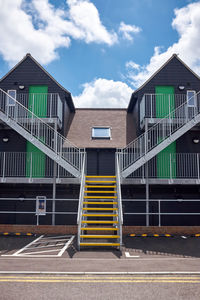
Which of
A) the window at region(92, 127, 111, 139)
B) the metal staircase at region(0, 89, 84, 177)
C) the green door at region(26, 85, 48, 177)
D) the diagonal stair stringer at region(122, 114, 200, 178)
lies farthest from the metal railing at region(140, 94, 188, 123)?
the green door at region(26, 85, 48, 177)

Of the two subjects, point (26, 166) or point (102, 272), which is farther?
point (26, 166)

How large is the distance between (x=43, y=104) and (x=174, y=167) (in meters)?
8.19

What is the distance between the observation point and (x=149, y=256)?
8.14m

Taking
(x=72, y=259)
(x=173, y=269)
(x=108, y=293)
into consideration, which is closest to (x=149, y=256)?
(x=173, y=269)

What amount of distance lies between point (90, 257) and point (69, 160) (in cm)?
615

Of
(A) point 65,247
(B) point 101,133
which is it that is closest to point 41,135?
(B) point 101,133

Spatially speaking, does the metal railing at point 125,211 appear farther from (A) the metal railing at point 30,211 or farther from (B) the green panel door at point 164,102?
(B) the green panel door at point 164,102

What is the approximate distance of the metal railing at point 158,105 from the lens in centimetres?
1450

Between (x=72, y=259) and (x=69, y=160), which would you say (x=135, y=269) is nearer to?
(x=72, y=259)

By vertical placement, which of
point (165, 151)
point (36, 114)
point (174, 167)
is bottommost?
point (174, 167)

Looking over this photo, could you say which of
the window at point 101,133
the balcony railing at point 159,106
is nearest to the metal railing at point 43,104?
A: the window at point 101,133

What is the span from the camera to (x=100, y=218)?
13789 millimetres

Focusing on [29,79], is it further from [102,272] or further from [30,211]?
[102,272]

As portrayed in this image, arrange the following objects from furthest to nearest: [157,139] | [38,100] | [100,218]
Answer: [38,100] → [157,139] → [100,218]
